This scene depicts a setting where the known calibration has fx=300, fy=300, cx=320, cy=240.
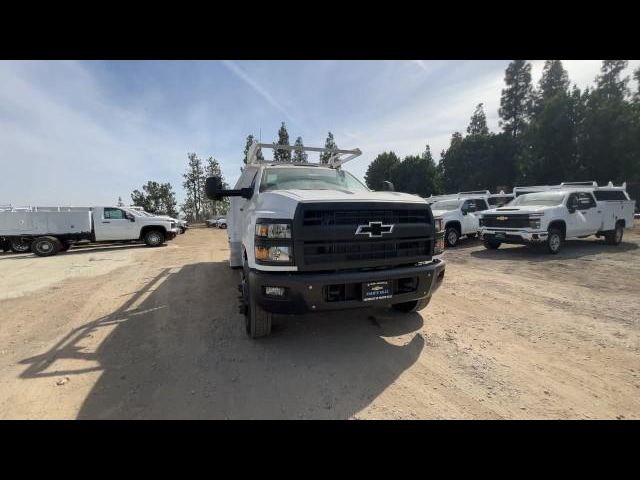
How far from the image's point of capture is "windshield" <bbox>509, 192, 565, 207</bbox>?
945 cm

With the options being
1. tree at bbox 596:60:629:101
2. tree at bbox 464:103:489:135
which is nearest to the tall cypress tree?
tree at bbox 464:103:489:135

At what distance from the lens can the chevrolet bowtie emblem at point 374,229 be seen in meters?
3.03

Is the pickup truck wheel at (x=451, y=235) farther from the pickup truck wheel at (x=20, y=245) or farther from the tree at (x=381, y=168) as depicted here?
the tree at (x=381, y=168)

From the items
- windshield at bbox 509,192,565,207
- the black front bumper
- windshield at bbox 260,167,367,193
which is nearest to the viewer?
the black front bumper

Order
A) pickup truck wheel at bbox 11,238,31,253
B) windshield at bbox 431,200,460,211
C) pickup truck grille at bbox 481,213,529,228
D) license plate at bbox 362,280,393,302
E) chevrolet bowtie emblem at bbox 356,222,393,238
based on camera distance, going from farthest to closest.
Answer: pickup truck wheel at bbox 11,238,31,253, windshield at bbox 431,200,460,211, pickup truck grille at bbox 481,213,529,228, chevrolet bowtie emblem at bbox 356,222,393,238, license plate at bbox 362,280,393,302

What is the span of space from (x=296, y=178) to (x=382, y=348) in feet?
8.52

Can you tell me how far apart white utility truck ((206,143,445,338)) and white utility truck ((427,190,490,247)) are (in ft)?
29.5

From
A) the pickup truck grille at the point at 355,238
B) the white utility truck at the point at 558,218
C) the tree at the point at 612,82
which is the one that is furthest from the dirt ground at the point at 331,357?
the tree at the point at 612,82

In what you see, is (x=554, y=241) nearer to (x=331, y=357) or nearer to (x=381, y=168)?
(x=331, y=357)

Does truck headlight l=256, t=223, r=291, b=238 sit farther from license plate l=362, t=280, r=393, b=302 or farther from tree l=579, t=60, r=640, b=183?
tree l=579, t=60, r=640, b=183

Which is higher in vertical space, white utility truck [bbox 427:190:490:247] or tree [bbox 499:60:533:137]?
tree [bbox 499:60:533:137]

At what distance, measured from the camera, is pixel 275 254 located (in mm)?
2904
